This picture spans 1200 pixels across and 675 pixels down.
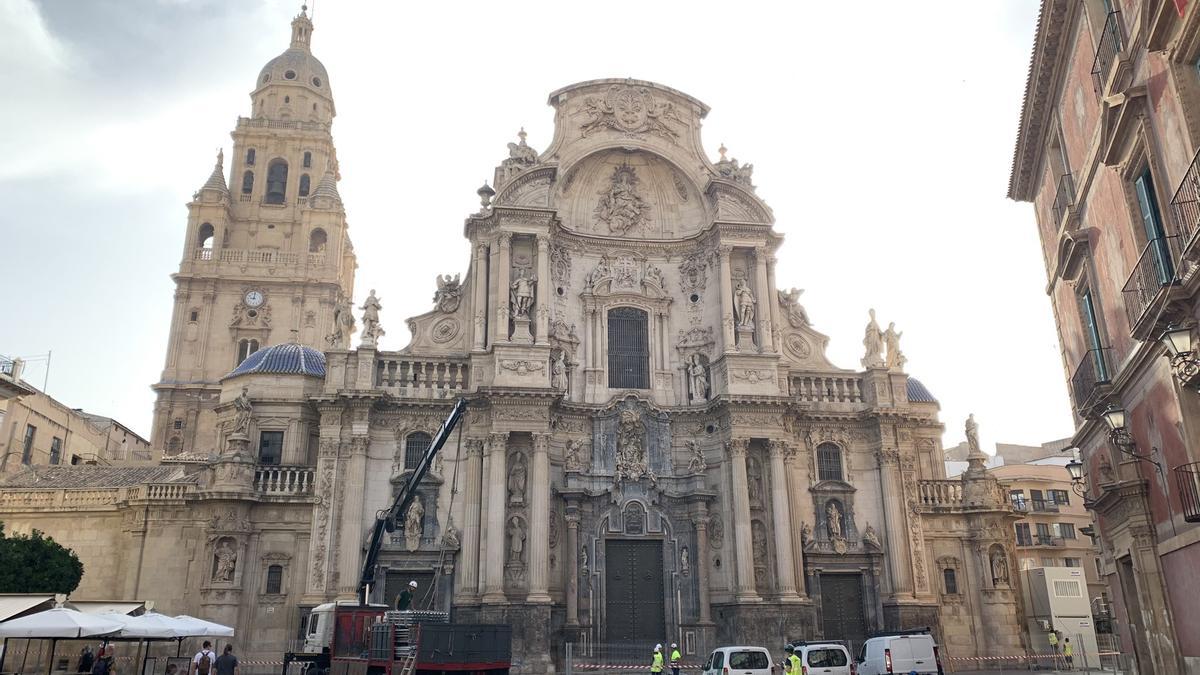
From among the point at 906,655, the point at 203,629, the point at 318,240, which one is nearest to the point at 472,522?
the point at 203,629

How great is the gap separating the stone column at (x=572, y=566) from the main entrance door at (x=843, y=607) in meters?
8.76

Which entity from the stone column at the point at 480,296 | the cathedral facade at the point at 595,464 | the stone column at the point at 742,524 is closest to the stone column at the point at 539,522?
the cathedral facade at the point at 595,464

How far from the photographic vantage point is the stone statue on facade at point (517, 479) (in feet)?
99.3

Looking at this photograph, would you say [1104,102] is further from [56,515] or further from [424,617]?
[56,515]

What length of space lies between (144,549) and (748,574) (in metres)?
20.3

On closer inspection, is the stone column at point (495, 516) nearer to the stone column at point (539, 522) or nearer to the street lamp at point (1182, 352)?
the stone column at point (539, 522)

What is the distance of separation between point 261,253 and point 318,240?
3.88 metres

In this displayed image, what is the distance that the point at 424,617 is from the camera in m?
22.4

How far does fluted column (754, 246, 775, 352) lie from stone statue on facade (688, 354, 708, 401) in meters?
2.29

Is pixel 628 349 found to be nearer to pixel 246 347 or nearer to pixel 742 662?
pixel 742 662

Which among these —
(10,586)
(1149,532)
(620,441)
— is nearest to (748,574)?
(620,441)

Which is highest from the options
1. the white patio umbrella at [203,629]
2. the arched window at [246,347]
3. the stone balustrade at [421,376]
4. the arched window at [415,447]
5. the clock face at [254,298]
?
the clock face at [254,298]

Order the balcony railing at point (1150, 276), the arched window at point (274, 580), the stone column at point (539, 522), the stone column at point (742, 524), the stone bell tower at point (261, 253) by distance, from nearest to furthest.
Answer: the balcony railing at point (1150, 276)
the stone column at point (539, 522)
the arched window at point (274, 580)
the stone column at point (742, 524)
the stone bell tower at point (261, 253)

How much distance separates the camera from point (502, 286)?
3225 cm
